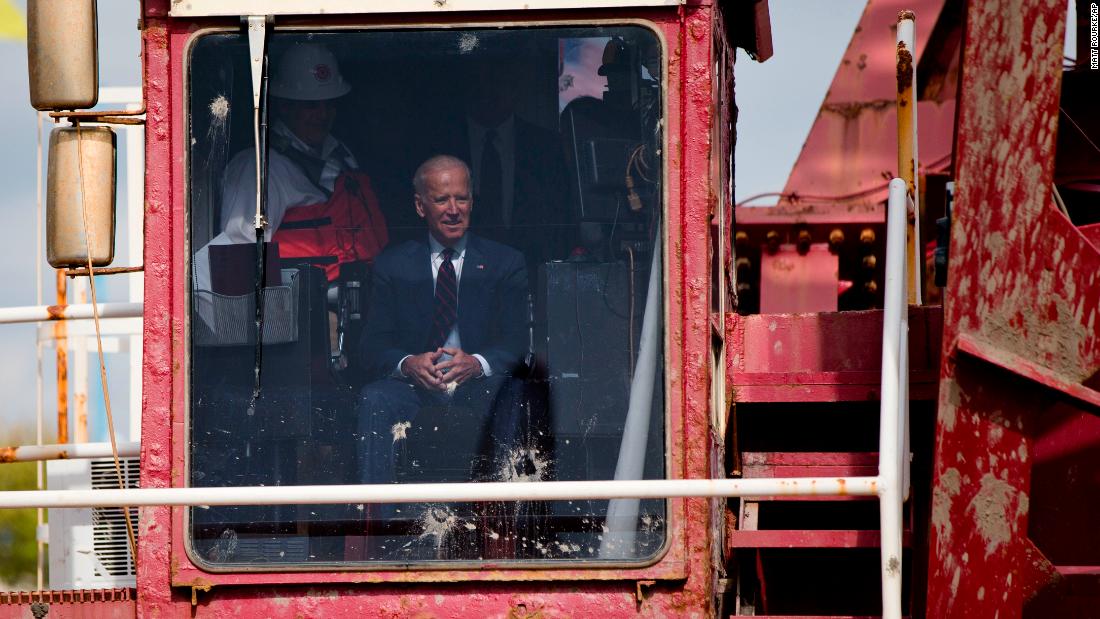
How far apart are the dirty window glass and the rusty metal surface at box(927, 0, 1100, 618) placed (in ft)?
2.60

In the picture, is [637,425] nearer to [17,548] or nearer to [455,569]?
[455,569]

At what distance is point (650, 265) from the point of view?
423 cm

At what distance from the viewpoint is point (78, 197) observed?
414 centimetres

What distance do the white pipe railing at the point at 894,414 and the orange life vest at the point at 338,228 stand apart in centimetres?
140

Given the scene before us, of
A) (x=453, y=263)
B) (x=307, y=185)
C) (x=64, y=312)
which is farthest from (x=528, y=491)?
(x=64, y=312)

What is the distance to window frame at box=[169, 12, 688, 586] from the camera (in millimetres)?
4117

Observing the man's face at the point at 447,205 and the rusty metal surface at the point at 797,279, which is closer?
the man's face at the point at 447,205

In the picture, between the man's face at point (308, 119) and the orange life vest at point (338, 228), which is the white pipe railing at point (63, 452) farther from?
the man's face at point (308, 119)

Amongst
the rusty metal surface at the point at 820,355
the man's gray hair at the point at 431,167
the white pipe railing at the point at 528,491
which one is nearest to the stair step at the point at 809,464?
the rusty metal surface at the point at 820,355

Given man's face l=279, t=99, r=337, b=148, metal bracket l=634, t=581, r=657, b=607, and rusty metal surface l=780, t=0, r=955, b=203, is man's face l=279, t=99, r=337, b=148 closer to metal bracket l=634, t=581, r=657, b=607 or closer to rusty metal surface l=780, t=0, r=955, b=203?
metal bracket l=634, t=581, r=657, b=607

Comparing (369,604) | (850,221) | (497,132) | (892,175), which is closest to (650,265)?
(497,132)

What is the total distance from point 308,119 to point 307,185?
0.63ft

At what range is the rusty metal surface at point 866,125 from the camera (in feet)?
25.9

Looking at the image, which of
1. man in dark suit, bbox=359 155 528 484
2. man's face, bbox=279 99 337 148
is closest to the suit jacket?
man in dark suit, bbox=359 155 528 484
